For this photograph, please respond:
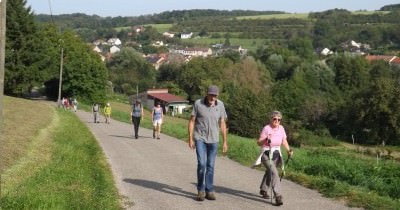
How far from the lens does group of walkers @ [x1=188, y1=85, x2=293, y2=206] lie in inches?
356

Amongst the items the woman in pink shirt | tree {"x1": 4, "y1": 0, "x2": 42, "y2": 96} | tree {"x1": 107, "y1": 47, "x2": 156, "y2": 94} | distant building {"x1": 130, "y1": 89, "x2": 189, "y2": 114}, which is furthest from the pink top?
tree {"x1": 107, "y1": 47, "x2": 156, "y2": 94}

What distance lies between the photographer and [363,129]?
221 ft

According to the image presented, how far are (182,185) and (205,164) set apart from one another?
161cm

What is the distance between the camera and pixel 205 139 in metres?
9.15

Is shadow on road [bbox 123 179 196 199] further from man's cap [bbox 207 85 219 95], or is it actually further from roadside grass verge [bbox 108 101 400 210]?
roadside grass verge [bbox 108 101 400 210]

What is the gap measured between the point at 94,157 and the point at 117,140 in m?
6.20

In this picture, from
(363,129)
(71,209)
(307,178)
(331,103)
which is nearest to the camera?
(71,209)

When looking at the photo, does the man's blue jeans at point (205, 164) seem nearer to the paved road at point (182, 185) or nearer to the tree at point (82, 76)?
the paved road at point (182, 185)

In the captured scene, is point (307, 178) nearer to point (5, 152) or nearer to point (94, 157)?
point (94, 157)

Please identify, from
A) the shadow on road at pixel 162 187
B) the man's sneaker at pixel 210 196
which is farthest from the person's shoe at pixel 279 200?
the shadow on road at pixel 162 187

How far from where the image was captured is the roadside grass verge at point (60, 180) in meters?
8.27

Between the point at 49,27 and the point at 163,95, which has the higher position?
the point at 49,27

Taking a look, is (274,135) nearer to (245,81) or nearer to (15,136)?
(15,136)

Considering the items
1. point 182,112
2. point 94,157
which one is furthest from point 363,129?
point 94,157
